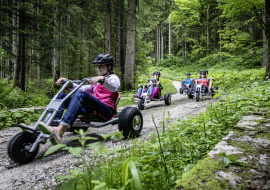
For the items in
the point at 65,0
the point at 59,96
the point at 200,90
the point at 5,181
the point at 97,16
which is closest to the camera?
the point at 5,181

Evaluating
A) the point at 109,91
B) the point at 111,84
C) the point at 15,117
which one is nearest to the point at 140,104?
the point at 109,91

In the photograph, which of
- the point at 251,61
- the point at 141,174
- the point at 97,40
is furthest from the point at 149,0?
the point at 251,61

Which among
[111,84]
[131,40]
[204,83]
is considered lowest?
[111,84]

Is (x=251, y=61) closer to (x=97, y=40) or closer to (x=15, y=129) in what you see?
(x=97, y=40)

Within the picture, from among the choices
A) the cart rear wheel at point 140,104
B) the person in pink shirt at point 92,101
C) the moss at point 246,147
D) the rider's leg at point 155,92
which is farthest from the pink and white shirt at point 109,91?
the rider's leg at point 155,92

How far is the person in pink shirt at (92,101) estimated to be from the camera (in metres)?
2.29

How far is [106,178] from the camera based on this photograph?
4.10 feet

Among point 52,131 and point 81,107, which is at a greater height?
point 81,107

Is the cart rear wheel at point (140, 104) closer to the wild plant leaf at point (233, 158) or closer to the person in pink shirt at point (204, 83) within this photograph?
the person in pink shirt at point (204, 83)

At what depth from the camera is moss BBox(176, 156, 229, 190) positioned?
93 cm

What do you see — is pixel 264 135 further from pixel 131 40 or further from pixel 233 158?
pixel 131 40

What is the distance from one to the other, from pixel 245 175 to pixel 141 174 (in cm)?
71

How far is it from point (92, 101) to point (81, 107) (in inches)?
8.3

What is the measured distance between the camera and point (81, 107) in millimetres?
2627
